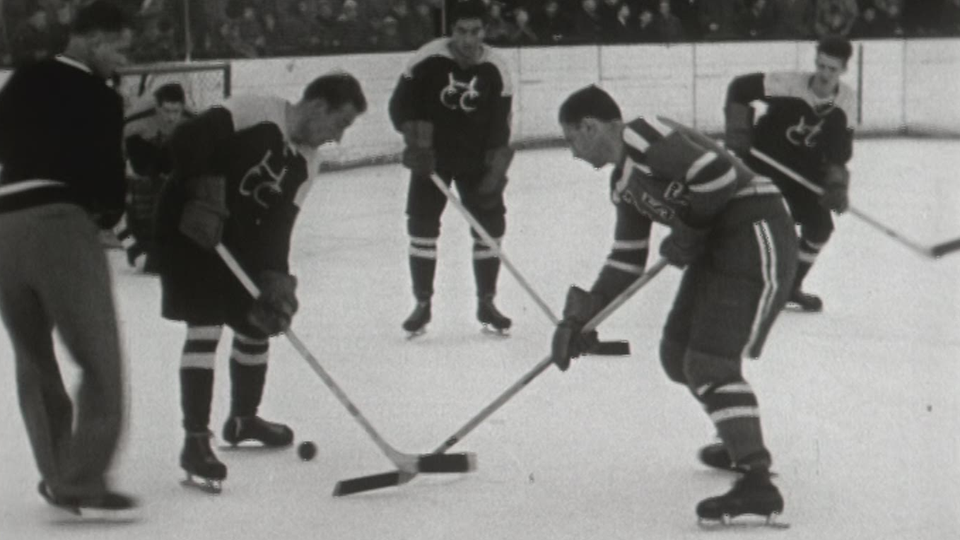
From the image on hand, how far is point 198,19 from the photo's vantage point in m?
8.97

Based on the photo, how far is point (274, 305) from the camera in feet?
11.5

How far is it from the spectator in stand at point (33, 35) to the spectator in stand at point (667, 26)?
6.21 meters

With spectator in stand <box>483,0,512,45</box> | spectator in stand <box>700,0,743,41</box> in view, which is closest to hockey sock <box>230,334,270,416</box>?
spectator in stand <box>483,0,512,45</box>

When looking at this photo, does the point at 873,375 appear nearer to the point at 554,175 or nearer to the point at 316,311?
the point at 316,311

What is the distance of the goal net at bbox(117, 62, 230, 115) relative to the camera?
7629 millimetres

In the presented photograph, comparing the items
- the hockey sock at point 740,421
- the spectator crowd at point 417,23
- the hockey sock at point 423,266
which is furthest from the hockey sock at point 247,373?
the spectator crowd at point 417,23

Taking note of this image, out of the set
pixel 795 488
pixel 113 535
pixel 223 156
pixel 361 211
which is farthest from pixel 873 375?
pixel 361 211

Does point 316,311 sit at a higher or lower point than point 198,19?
lower

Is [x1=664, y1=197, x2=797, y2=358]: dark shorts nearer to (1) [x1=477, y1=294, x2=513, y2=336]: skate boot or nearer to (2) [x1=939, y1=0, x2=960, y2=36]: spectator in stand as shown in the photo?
(1) [x1=477, y1=294, x2=513, y2=336]: skate boot

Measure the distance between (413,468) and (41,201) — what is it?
3.10 ft

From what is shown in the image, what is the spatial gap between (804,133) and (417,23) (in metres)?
5.73

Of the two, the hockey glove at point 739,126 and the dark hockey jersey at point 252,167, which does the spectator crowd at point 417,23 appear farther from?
the dark hockey jersey at point 252,167

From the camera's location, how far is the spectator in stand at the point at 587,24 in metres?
12.2

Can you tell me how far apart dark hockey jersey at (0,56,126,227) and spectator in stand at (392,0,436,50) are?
25.4 ft
